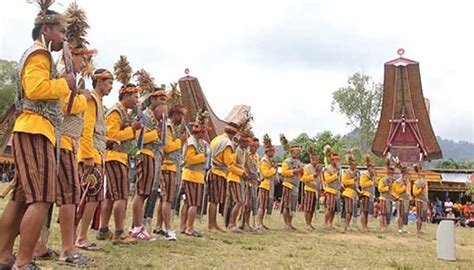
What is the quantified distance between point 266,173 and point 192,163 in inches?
151

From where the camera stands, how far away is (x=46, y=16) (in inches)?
175

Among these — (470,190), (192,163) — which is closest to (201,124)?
(192,163)

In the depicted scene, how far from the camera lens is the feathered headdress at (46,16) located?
175 inches

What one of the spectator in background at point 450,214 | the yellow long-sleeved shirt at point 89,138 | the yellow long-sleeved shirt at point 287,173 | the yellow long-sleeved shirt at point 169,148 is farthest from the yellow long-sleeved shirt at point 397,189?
the spectator in background at point 450,214

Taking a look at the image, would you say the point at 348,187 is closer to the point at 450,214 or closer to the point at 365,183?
the point at 365,183

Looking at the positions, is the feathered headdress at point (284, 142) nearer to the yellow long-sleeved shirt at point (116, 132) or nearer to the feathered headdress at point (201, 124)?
the feathered headdress at point (201, 124)

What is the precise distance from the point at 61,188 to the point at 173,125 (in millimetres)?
3609

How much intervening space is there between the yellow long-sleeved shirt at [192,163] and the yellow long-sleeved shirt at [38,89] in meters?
4.66

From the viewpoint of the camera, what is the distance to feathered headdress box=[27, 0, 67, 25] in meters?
4.44

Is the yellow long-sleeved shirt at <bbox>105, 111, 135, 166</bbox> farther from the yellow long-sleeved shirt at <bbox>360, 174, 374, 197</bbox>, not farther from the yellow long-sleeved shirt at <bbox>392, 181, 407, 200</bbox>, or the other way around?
the yellow long-sleeved shirt at <bbox>392, 181, 407, 200</bbox>

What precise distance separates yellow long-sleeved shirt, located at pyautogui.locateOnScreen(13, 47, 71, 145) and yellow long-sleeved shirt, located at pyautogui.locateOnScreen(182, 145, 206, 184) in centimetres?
466

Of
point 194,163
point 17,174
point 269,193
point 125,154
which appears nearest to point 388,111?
point 269,193

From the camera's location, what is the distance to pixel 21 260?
4098mm

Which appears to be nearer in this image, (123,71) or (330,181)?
(123,71)
